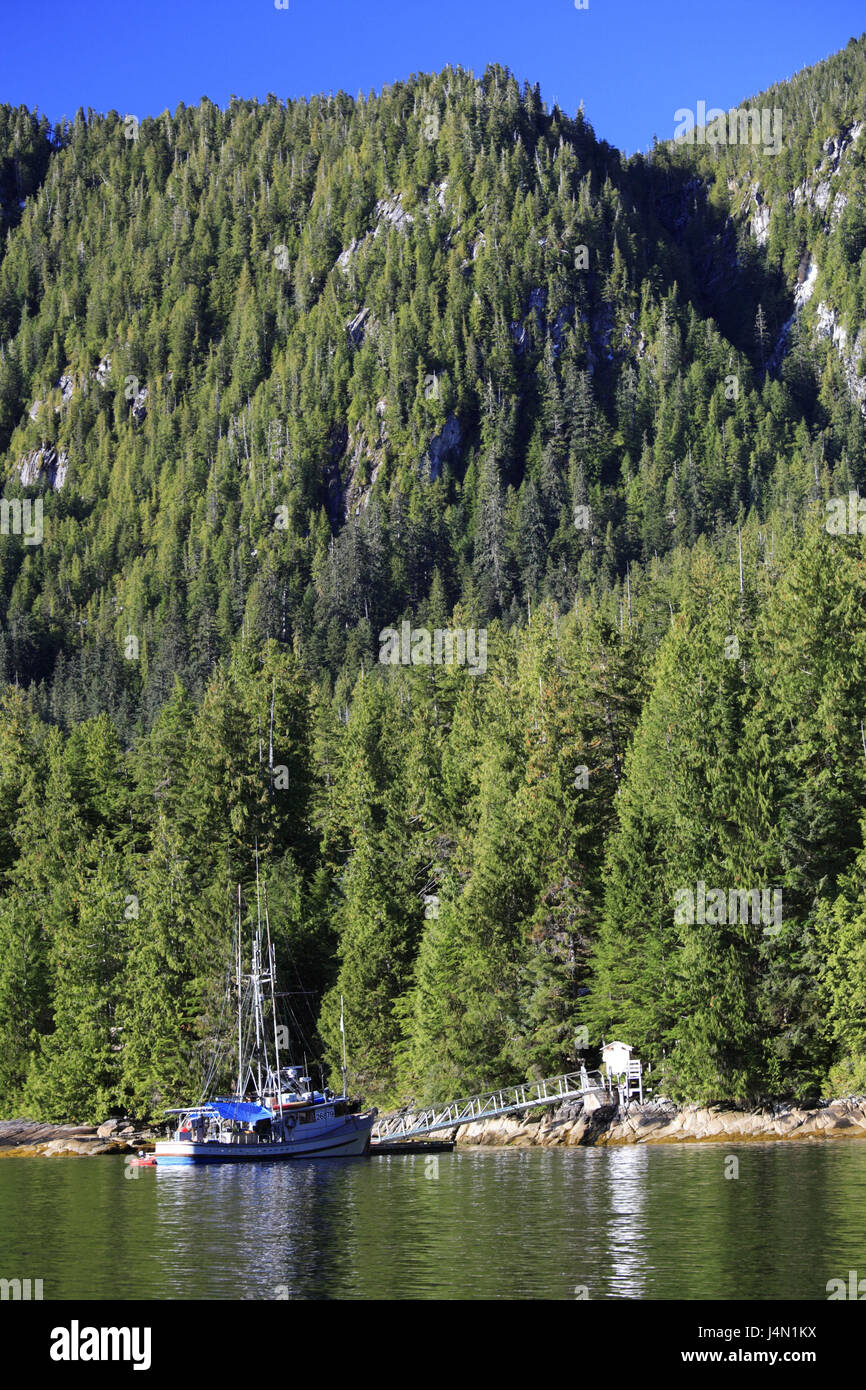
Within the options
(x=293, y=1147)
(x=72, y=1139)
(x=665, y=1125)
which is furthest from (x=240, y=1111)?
(x=665, y=1125)

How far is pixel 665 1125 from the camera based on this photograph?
5950 centimetres

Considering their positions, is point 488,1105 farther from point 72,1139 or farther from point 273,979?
point 72,1139

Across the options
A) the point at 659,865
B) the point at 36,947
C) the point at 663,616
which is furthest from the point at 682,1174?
the point at 663,616

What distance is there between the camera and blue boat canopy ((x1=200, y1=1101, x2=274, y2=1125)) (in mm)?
62750

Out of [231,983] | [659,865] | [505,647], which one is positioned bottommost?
[231,983]

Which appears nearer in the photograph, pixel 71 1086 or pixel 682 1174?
pixel 682 1174

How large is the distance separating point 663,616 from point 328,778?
29.6m

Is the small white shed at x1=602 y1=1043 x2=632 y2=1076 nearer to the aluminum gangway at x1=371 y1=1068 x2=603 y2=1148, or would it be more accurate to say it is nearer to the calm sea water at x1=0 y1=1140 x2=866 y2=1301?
the aluminum gangway at x1=371 y1=1068 x2=603 y2=1148
